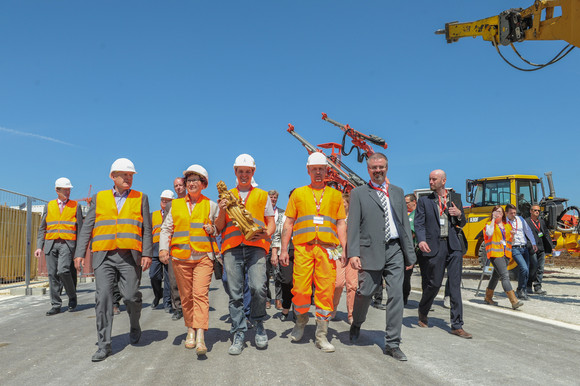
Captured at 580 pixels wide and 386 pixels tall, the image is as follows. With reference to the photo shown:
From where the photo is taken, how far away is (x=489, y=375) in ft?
12.1

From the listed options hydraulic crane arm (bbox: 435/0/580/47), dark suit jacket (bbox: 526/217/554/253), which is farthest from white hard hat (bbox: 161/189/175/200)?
dark suit jacket (bbox: 526/217/554/253)

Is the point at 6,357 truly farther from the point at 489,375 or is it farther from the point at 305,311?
the point at 489,375

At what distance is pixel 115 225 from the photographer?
4.67m

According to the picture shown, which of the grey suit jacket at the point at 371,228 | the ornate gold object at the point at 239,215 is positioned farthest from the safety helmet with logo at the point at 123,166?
the grey suit jacket at the point at 371,228

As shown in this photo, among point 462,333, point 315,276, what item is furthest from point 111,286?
point 462,333

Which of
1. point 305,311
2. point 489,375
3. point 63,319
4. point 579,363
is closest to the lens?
point 489,375

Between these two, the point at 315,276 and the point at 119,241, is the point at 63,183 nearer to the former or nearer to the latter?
the point at 119,241

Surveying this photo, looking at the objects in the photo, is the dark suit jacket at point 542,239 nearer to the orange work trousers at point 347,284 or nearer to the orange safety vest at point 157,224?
the orange work trousers at point 347,284

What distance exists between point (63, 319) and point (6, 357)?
2.45 meters

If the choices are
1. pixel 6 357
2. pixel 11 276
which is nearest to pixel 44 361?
pixel 6 357

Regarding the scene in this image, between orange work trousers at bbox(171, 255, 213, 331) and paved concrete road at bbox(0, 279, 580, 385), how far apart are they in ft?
1.15

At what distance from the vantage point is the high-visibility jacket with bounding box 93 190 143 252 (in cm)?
461

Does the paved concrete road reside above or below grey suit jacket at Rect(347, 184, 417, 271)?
below

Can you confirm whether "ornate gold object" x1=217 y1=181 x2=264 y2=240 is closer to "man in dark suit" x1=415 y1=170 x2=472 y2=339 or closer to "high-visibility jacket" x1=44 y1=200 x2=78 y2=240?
"man in dark suit" x1=415 y1=170 x2=472 y2=339
